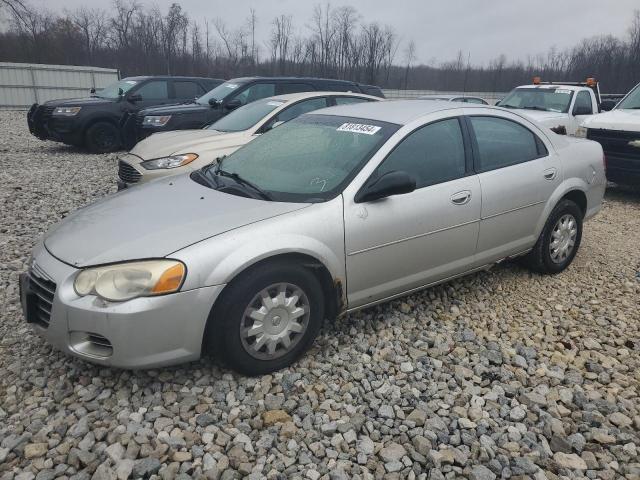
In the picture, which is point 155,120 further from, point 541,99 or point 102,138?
point 541,99

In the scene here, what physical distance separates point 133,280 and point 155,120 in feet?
24.5

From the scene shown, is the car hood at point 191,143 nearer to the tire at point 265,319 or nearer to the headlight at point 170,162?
the headlight at point 170,162

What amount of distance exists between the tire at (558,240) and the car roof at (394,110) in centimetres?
119

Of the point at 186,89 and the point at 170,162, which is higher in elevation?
the point at 186,89

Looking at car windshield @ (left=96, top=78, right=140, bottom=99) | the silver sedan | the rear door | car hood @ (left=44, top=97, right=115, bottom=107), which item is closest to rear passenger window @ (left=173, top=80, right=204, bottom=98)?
car windshield @ (left=96, top=78, right=140, bottom=99)

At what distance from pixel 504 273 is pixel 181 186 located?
2.94m

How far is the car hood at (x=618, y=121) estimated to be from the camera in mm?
7352

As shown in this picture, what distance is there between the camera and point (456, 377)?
3.10 metres

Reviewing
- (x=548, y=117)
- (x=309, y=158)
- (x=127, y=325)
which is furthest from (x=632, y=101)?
(x=127, y=325)

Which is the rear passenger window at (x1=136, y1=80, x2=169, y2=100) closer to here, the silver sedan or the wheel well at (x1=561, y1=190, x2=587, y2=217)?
the silver sedan

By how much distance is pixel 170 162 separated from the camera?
19.7 feet

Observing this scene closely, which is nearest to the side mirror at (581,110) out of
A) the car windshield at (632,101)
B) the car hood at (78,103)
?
the car windshield at (632,101)

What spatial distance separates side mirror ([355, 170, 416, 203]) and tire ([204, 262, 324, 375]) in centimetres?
62

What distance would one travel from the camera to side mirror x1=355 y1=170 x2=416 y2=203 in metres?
3.16
